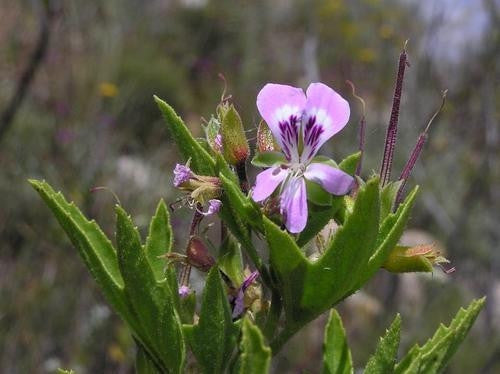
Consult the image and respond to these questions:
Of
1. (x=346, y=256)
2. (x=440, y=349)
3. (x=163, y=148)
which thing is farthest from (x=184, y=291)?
(x=163, y=148)

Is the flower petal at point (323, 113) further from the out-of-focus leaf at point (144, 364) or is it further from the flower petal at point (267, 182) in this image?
the out-of-focus leaf at point (144, 364)

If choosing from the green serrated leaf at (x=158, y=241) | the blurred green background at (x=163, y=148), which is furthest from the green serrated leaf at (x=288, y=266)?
the blurred green background at (x=163, y=148)

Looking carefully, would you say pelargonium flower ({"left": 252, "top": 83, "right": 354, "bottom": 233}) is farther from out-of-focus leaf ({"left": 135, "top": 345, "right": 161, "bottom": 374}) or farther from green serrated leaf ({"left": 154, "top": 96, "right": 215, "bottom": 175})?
out-of-focus leaf ({"left": 135, "top": 345, "right": 161, "bottom": 374})

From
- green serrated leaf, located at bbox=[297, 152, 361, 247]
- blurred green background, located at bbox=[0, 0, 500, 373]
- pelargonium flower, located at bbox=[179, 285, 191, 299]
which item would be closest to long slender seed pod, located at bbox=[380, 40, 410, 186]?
green serrated leaf, located at bbox=[297, 152, 361, 247]

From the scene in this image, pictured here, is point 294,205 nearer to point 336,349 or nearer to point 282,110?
point 282,110

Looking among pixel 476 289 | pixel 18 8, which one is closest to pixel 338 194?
pixel 476 289

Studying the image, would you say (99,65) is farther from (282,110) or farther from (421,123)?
(282,110)
